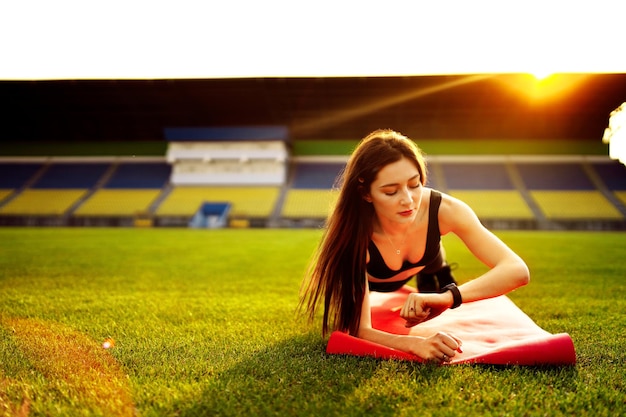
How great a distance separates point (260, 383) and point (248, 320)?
1.36 m

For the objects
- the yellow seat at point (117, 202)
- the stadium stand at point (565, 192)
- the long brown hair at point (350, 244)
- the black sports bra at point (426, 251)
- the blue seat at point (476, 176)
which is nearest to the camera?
the long brown hair at point (350, 244)

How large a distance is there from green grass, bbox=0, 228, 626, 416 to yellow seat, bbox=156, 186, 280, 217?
16.9 metres

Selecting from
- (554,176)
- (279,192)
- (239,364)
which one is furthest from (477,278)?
(554,176)

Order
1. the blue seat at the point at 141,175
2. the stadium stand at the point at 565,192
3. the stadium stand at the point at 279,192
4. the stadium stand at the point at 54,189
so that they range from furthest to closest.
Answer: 1. the blue seat at the point at 141,175
2. the stadium stand at the point at 54,189
3. the stadium stand at the point at 279,192
4. the stadium stand at the point at 565,192

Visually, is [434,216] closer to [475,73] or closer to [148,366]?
[148,366]

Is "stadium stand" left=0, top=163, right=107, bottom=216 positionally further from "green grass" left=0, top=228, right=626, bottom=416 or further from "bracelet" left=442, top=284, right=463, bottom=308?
"bracelet" left=442, top=284, right=463, bottom=308

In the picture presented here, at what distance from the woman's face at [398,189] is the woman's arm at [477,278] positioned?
36cm

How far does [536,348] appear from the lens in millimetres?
2016

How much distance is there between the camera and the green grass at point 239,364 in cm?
162

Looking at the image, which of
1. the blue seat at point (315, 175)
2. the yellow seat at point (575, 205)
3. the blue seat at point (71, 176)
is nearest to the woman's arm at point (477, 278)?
the yellow seat at point (575, 205)

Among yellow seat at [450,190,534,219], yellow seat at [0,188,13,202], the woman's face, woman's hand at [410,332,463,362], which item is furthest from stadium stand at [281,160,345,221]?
woman's hand at [410,332,463,362]

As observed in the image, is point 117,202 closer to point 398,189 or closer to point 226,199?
point 226,199

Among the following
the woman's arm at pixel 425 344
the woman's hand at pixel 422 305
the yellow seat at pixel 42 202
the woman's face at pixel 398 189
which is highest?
the woman's face at pixel 398 189

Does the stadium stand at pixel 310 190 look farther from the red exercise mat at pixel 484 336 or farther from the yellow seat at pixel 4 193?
the red exercise mat at pixel 484 336
